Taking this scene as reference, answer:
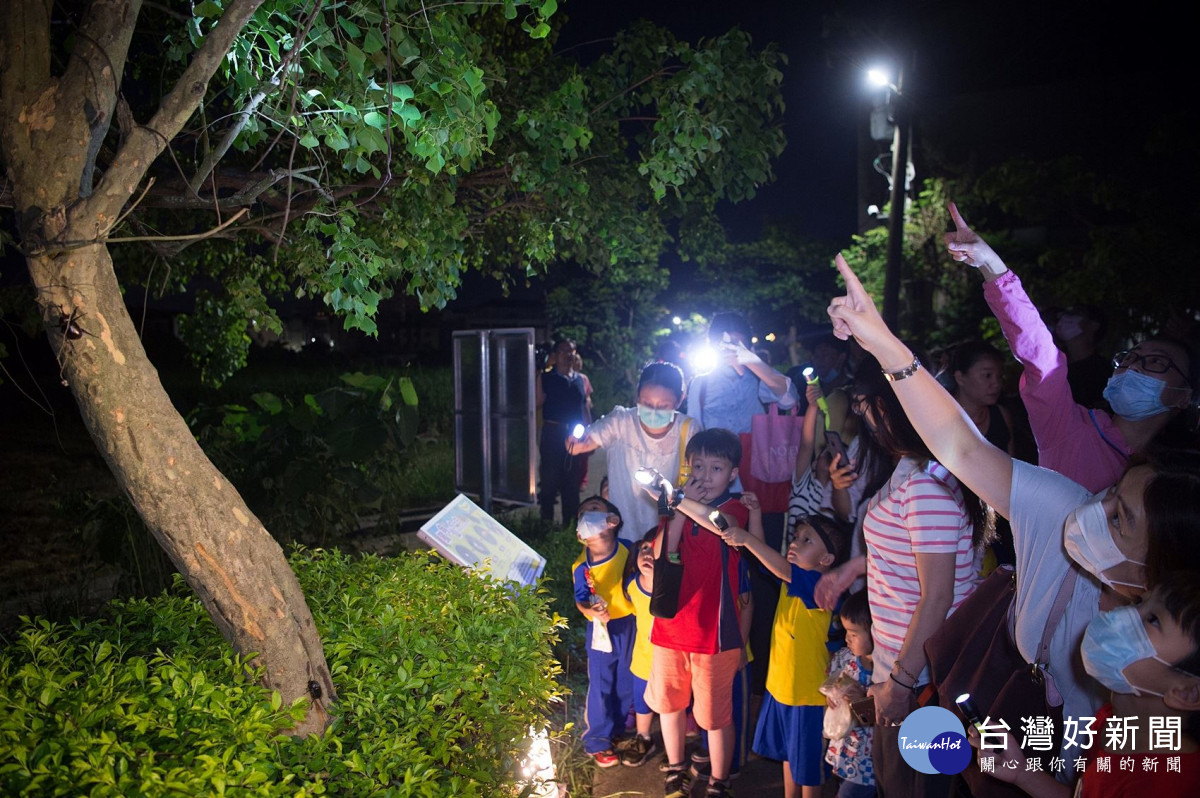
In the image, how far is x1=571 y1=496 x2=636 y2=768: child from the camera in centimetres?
441

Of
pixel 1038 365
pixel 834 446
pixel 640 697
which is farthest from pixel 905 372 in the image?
pixel 640 697

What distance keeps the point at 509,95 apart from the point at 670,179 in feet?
5.95

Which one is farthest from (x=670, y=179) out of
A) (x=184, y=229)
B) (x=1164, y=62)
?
(x=1164, y=62)

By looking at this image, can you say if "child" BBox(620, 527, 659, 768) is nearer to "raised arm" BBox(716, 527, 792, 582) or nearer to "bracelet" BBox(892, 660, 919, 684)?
"raised arm" BBox(716, 527, 792, 582)

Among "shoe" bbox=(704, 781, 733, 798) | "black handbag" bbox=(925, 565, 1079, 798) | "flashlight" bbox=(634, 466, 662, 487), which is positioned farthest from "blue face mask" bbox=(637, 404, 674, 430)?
"black handbag" bbox=(925, 565, 1079, 798)

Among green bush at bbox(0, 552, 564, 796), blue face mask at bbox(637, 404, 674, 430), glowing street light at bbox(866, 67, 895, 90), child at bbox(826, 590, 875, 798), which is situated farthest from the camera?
glowing street light at bbox(866, 67, 895, 90)

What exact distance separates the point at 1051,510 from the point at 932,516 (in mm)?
589

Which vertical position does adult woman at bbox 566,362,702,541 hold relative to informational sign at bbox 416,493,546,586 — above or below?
above

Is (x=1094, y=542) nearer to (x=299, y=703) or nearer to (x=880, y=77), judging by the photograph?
(x=299, y=703)

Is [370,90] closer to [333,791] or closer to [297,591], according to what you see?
[297,591]

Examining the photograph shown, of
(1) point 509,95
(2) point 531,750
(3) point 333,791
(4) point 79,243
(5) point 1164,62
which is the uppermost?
(5) point 1164,62

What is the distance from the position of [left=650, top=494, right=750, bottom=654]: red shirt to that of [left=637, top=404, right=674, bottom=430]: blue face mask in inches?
30.3

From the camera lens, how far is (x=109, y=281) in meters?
2.62

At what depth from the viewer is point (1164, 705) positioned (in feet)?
6.54
